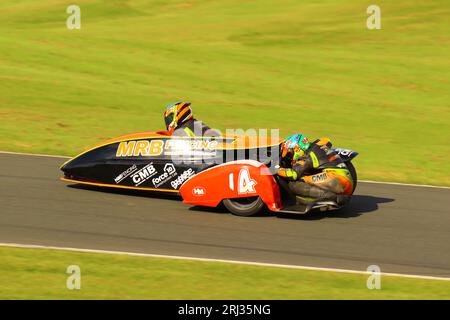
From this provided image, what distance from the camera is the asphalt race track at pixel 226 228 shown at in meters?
10.4

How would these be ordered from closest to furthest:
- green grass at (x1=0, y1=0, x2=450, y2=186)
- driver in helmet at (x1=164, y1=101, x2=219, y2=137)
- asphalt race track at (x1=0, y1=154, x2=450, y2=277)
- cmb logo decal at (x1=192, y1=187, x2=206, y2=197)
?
asphalt race track at (x1=0, y1=154, x2=450, y2=277) → cmb logo decal at (x1=192, y1=187, x2=206, y2=197) → driver in helmet at (x1=164, y1=101, x2=219, y2=137) → green grass at (x1=0, y1=0, x2=450, y2=186)

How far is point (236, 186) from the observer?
1191cm

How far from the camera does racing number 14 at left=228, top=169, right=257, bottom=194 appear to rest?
11.8 metres

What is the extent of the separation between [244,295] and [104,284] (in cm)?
158

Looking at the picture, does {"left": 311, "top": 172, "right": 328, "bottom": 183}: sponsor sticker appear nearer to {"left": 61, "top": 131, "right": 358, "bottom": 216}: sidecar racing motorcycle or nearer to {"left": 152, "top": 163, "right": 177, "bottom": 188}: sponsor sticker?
{"left": 61, "top": 131, "right": 358, "bottom": 216}: sidecar racing motorcycle

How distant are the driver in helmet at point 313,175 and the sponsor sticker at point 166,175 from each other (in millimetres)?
1781

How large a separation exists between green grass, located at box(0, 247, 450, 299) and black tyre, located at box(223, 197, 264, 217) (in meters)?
2.30

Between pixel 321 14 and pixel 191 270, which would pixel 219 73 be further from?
pixel 191 270

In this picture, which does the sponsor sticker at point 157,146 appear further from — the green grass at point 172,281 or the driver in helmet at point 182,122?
the green grass at point 172,281

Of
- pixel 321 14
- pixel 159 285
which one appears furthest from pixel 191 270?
pixel 321 14

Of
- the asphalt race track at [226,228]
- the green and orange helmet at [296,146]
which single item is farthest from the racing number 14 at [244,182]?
the green and orange helmet at [296,146]
